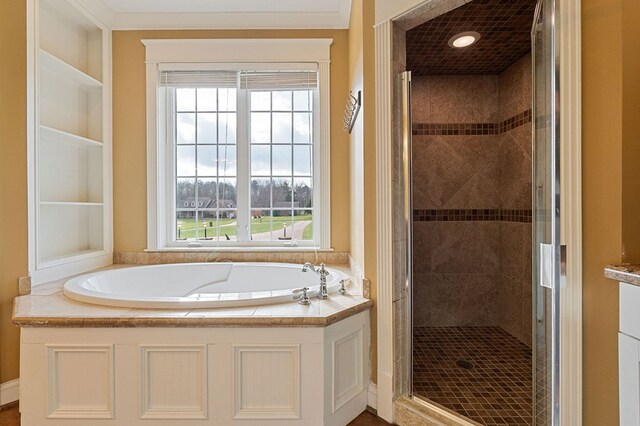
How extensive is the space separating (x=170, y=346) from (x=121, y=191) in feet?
5.67

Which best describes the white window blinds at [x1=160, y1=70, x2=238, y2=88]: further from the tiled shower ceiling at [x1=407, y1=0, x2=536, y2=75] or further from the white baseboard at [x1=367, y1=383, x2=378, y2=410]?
the white baseboard at [x1=367, y1=383, x2=378, y2=410]

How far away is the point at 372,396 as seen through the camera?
1.75m

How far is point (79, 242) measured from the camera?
104 inches

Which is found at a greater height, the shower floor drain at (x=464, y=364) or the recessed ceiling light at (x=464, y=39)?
the recessed ceiling light at (x=464, y=39)

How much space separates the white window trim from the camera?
106 inches

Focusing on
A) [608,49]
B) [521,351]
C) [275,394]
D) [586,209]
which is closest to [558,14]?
[608,49]

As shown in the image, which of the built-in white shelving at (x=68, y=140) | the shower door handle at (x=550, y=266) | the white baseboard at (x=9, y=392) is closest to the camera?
the shower door handle at (x=550, y=266)

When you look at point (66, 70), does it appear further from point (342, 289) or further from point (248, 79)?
point (342, 289)

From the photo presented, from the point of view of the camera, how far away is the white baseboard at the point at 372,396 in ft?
5.71

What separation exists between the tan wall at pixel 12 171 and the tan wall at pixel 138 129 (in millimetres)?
760

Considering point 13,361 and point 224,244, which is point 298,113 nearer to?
point 224,244

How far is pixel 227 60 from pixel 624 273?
274cm

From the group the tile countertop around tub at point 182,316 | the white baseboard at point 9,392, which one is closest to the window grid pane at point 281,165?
the tile countertop around tub at point 182,316

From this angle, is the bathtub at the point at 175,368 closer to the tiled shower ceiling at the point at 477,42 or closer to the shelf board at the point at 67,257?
the shelf board at the point at 67,257
